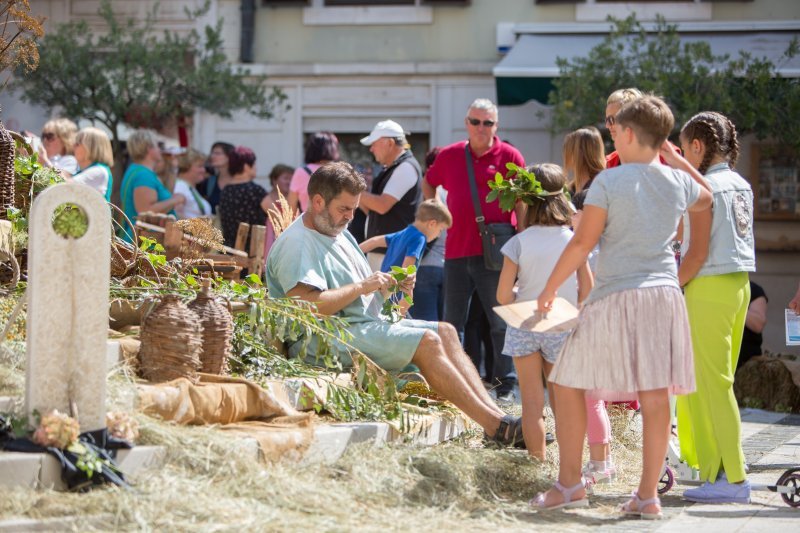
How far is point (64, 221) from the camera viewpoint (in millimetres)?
5141

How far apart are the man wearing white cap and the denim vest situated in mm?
3776


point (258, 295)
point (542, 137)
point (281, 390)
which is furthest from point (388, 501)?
point (542, 137)

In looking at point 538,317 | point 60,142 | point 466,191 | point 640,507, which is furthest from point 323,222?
point 60,142

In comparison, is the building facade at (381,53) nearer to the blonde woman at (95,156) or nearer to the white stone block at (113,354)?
the blonde woman at (95,156)

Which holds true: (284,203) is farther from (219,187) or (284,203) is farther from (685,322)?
(219,187)

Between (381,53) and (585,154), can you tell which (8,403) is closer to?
(585,154)

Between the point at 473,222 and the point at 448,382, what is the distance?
3102 mm

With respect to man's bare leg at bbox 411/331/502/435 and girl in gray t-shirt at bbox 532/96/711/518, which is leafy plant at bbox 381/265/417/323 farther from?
girl in gray t-shirt at bbox 532/96/711/518

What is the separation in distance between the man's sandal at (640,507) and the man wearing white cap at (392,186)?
14.3 ft

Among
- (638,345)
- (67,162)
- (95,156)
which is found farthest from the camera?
(67,162)

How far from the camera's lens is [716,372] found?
615 cm

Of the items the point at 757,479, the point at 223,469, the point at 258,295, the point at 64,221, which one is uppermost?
the point at 64,221

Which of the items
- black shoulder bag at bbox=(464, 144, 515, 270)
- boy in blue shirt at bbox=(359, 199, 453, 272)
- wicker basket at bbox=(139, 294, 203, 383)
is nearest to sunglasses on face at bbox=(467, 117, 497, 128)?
black shoulder bag at bbox=(464, 144, 515, 270)

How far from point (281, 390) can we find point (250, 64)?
11.4m
